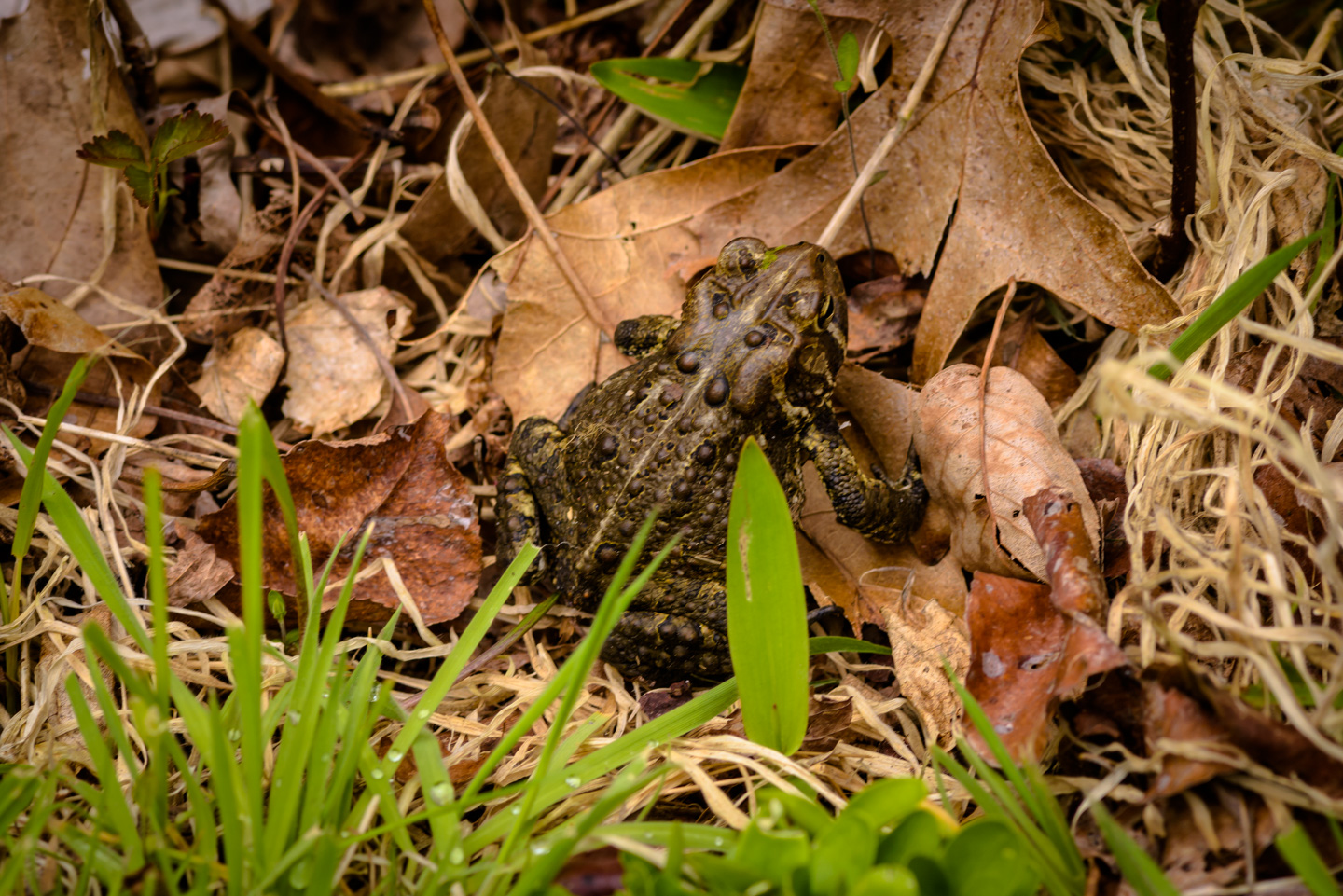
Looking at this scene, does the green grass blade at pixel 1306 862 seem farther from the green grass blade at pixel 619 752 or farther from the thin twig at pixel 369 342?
the thin twig at pixel 369 342

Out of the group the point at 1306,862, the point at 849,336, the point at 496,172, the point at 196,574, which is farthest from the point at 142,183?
the point at 1306,862

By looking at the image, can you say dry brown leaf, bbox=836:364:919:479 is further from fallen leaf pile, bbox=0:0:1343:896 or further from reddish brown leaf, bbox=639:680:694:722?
reddish brown leaf, bbox=639:680:694:722

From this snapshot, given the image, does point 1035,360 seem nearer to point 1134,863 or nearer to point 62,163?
point 1134,863

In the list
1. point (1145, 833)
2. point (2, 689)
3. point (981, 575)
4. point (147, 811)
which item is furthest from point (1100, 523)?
point (2, 689)

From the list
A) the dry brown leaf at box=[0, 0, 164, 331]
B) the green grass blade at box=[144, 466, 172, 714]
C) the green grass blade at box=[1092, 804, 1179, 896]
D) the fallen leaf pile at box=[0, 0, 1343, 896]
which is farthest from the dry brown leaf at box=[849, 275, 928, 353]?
the dry brown leaf at box=[0, 0, 164, 331]

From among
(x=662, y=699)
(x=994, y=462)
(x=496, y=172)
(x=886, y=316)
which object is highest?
(x=496, y=172)

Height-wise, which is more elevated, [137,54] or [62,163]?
[137,54]

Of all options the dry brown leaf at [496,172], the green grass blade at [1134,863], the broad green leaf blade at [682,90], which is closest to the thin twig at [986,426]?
the green grass blade at [1134,863]
